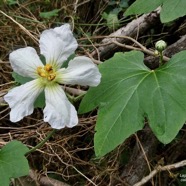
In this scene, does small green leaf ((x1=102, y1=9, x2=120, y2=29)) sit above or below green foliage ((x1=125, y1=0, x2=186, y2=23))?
below

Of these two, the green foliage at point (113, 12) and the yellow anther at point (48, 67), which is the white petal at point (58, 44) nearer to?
the yellow anther at point (48, 67)

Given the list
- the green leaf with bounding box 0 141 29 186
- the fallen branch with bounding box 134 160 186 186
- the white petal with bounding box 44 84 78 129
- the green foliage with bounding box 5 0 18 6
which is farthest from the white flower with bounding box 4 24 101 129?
the green foliage with bounding box 5 0 18 6

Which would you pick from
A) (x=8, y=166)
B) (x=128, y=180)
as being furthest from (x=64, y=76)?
(x=128, y=180)

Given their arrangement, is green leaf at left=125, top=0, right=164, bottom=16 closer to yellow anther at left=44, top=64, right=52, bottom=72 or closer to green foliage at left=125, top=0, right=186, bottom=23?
green foliage at left=125, top=0, right=186, bottom=23

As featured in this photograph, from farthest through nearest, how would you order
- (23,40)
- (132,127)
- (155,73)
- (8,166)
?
(23,40)
(8,166)
(155,73)
(132,127)

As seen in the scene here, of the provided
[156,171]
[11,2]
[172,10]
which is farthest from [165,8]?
[11,2]

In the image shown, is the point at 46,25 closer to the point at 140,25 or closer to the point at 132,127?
the point at 140,25

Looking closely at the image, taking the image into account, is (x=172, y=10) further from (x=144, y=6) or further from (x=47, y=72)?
(x=47, y=72)
